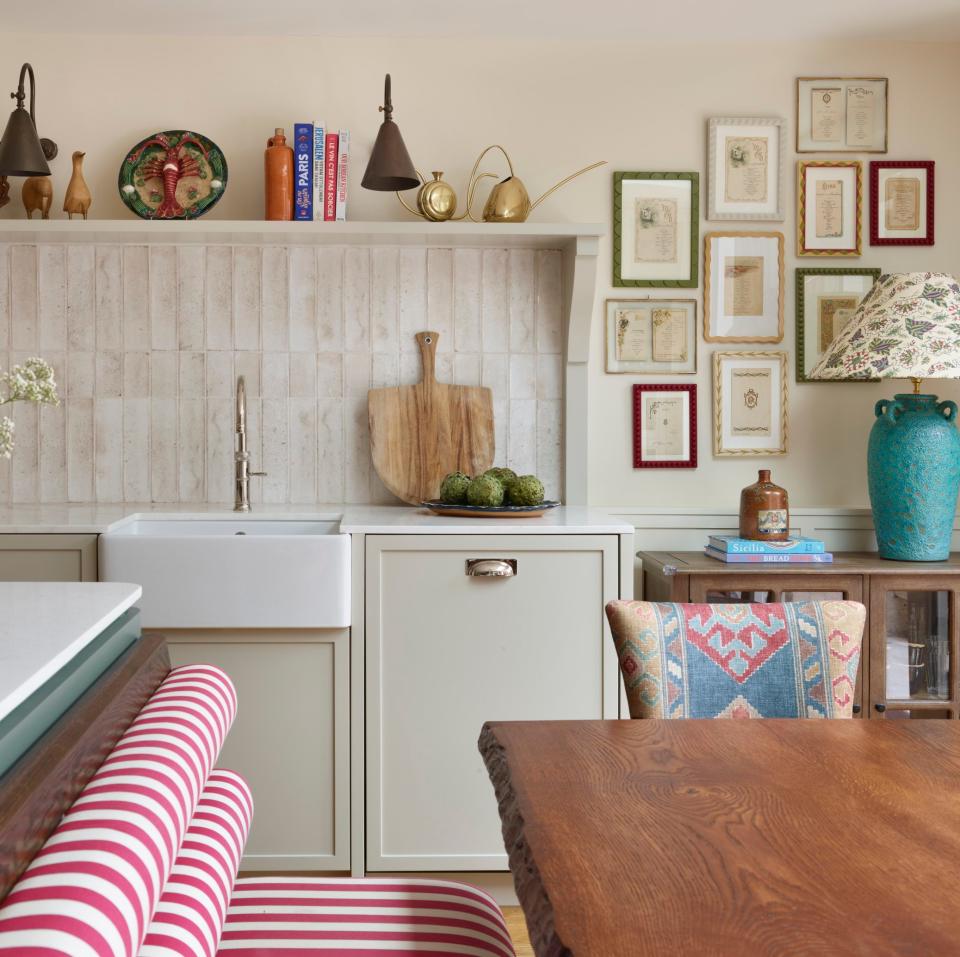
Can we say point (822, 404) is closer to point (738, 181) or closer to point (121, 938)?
point (738, 181)

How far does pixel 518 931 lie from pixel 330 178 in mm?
2058

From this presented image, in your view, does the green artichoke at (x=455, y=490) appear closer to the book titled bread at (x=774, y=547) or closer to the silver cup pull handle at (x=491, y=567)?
the silver cup pull handle at (x=491, y=567)

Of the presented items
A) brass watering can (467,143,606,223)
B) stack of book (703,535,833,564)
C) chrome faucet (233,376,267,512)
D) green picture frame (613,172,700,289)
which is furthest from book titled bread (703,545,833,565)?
chrome faucet (233,376,267,512)

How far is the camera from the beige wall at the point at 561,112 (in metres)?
2.96

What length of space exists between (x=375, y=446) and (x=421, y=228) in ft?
2.12

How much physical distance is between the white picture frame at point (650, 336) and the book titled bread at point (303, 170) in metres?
0.93

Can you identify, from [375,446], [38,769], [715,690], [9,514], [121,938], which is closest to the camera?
[121,938]

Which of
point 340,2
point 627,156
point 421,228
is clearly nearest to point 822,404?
point 627,156

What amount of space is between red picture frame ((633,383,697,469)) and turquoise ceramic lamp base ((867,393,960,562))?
54cm

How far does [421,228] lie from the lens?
2.76 metres

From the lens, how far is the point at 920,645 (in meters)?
2.63

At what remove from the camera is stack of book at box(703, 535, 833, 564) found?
8.77ft

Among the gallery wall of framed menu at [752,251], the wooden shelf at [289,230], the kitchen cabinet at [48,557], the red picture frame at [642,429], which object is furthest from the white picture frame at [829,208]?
the kitchen cabinet at [48,557]

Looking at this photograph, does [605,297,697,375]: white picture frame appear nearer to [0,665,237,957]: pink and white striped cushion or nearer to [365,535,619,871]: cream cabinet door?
[365,535,619,871]: cream cabinet door
